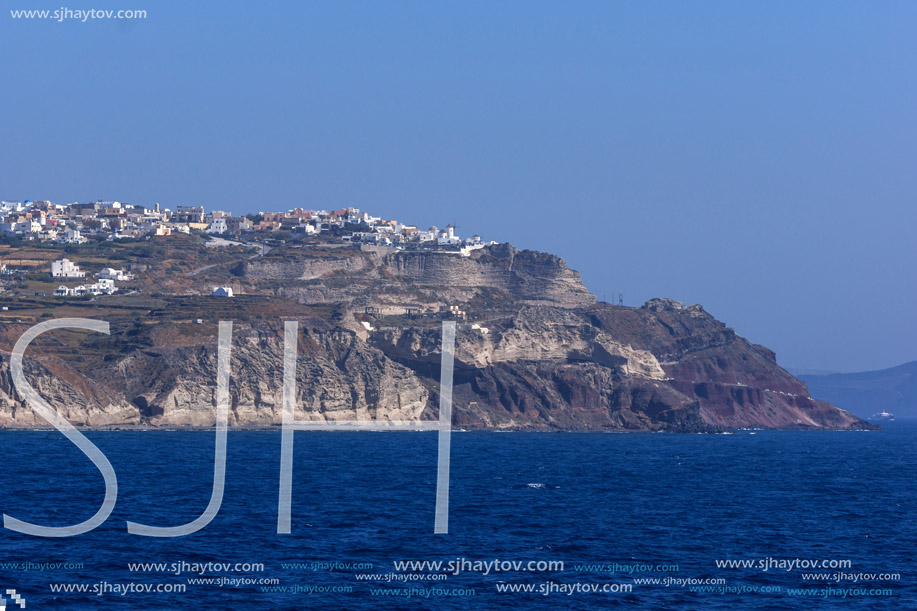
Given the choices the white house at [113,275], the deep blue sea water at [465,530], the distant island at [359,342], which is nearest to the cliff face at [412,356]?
the distant island at [359,342]

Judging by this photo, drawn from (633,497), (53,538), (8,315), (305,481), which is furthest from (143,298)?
(53,538)

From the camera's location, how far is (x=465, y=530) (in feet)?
155

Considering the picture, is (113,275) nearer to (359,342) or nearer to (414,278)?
(359,342)

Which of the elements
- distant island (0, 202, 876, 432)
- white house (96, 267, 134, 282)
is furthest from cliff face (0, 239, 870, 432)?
white house (96, 267, 134, 282)

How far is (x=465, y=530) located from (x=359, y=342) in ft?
270

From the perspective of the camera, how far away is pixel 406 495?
195ft

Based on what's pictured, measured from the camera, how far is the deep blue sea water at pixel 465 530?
3497 centimetres

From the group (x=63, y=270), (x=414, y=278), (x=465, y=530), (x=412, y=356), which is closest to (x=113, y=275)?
(x=63, y=270)

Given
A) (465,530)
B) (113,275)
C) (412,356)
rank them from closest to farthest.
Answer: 1. (465,530)
2. (412,356)
3. (113,275)

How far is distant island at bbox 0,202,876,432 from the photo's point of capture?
111 m

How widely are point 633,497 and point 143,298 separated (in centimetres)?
9034

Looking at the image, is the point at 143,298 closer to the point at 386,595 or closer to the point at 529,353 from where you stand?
the point at 529,353

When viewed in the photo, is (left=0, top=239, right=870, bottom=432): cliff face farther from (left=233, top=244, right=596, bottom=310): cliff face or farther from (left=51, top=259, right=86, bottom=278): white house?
(left=51, top=259, right=86, bottom=278): white house

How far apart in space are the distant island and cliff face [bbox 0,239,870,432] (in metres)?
0.22
